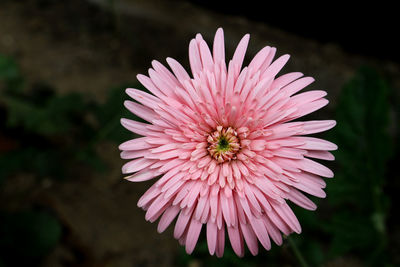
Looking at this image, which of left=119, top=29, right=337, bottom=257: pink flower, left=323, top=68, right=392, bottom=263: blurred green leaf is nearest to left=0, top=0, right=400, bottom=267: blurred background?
left=323, top=68, right=392, bottom=263: blurred green leaf

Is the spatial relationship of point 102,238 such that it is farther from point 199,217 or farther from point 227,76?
point 227,76

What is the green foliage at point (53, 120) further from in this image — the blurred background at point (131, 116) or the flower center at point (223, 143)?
the flower center at point (223, 143)

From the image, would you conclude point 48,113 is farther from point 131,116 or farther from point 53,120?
point 131,116

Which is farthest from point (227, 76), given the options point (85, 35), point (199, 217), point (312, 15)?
point (85, 35)

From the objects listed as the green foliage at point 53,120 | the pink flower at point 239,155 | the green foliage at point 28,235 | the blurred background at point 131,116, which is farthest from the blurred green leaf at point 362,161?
the green foliage at point 28,235

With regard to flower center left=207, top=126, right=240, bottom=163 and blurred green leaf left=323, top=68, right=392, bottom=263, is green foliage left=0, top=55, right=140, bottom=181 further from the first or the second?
blurred green leaf left=323, top=68, right=392, bottom=263

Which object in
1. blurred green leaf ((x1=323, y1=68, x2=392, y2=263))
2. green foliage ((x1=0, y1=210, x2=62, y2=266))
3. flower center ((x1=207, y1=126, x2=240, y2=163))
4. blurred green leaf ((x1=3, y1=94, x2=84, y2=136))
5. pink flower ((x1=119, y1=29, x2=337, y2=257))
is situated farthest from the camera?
blurred green leaf ((x1=3, y1=94, x2=84, y2=136))

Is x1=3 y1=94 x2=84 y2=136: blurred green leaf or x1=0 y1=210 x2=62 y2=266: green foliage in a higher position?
x1=3 y1=94 x2=84 y2=136: blurred green leaf
